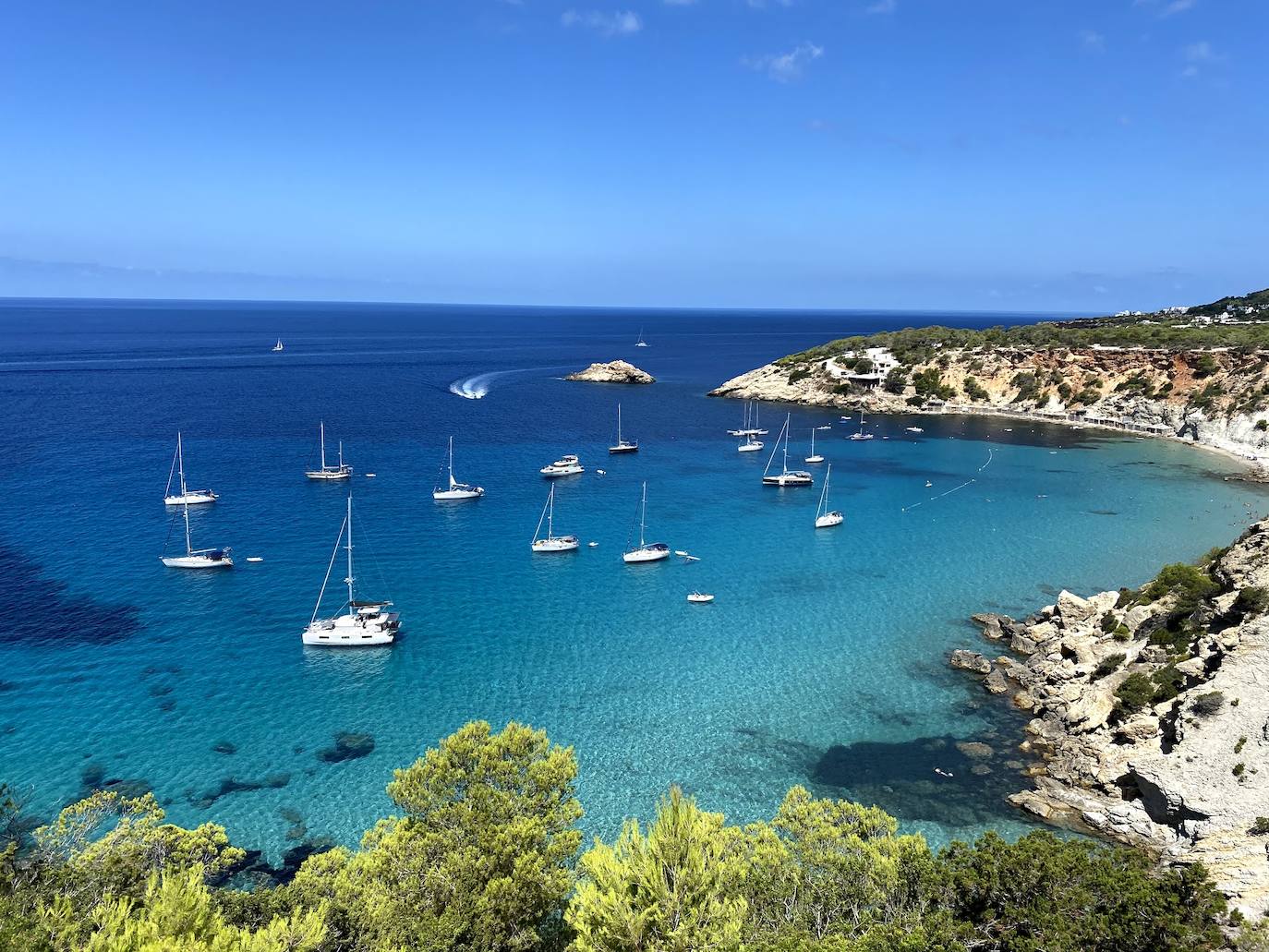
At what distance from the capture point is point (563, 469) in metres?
81.6

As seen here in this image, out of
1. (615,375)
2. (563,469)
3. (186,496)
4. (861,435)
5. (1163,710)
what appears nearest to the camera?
(1163,710)

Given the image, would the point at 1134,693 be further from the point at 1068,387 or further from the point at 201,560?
the point at 1068,387

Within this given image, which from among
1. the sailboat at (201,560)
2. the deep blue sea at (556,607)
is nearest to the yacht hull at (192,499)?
the deep blue sea at (556,607)

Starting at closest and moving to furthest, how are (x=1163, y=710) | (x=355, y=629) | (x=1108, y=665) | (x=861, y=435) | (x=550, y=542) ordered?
1. (x=1163, y=710)
2. (x=1108, y=665)
3. (x=355, y=629)
4. (x=550, y=542)
5. (x=861, y=435)

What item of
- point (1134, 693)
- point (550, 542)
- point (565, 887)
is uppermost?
point (565, 887)

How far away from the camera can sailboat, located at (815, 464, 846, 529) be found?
66.2 meters

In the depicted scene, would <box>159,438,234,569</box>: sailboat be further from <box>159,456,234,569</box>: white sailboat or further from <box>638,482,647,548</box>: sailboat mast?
<box>638,482,647,548</box>: sailboat mast

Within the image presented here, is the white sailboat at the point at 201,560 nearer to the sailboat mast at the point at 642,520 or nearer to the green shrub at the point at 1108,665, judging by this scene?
the sailboat mast at the point at 642,520

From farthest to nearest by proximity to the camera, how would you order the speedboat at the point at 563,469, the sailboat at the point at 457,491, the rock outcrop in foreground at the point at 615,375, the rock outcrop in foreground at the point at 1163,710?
the rock outcrop in foreground at the point at 615,375
the speedboat at the point at 563,469
the sailboat at the point at 457,491
the rock outcrop in foreground at the point at 1163,710

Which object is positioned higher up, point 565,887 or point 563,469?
point 563,469

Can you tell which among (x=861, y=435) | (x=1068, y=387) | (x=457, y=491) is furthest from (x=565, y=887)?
(x=1068, y=387)

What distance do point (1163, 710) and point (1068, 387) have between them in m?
102

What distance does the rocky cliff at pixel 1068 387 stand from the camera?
316 ft

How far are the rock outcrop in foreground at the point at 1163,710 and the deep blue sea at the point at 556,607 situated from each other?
8.26ft
